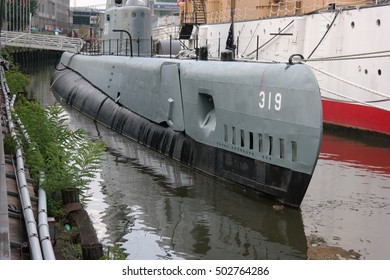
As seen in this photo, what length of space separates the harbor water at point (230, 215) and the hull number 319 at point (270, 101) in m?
1.85

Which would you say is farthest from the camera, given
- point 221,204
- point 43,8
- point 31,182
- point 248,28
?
point 43,8

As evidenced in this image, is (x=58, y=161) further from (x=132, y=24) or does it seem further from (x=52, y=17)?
(x=52, y=17)

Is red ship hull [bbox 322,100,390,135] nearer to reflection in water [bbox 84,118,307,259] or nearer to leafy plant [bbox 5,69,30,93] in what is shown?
reflection in water [bbox 84,118,307,259]

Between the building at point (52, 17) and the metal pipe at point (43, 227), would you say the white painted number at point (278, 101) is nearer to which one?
the metal pipe at point (43, 227)

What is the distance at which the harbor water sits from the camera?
966 cm

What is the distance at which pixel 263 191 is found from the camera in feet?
40.7

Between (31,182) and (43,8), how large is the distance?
106203mm

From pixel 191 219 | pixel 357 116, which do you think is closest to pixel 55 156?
pixel 191 219

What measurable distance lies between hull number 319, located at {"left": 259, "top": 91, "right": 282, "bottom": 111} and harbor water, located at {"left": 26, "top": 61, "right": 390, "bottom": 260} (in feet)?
6.07

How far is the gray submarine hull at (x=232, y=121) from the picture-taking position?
1137cm

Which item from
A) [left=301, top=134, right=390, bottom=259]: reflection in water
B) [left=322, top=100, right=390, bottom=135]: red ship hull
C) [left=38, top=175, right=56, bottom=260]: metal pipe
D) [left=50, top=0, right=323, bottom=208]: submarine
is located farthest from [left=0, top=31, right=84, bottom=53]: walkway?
[left=38, top=175, right=56, bottom=260]: metal pipe

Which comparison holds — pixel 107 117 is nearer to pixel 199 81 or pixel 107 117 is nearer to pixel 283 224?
pixel 199 81

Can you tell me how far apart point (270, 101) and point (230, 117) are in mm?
1359
